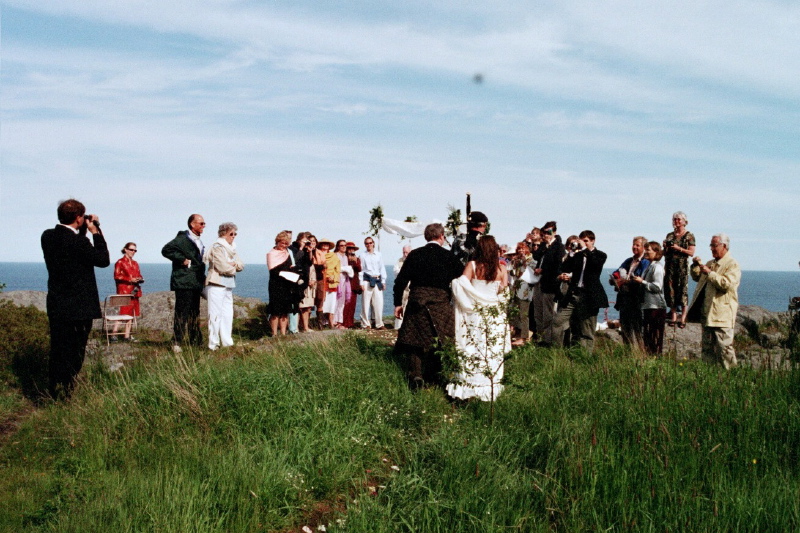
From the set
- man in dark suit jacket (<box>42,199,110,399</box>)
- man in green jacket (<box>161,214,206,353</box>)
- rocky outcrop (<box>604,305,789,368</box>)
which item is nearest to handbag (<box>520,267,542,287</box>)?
rocky outcrop (<box>604,305,789,368</box>)

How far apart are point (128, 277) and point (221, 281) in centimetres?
417

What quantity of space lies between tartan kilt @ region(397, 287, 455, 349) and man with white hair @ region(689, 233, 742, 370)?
3588 mm

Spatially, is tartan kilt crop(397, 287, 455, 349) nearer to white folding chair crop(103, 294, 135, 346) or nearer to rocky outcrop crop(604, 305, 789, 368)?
rocky outcrop crop(604, 305, 789, 368)

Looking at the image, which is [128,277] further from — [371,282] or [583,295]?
[583,295]

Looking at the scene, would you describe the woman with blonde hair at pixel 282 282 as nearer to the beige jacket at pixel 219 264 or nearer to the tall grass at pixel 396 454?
the beige jacket at pixel 219 264

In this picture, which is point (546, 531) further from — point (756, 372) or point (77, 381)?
point (77, 381)

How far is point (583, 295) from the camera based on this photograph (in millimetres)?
10633

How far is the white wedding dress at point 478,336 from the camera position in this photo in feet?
23.6

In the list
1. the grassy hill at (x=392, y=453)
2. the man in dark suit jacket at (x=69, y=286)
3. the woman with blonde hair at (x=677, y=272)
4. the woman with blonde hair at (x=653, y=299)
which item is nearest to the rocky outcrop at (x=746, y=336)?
the woman with blonde hair at (x=677, y=272)

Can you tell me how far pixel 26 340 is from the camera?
33.7 ft

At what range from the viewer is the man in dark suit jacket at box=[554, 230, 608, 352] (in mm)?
10539

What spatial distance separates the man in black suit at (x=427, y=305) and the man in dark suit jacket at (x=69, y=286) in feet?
11.7

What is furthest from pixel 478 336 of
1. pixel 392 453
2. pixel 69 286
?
pixel 69 286

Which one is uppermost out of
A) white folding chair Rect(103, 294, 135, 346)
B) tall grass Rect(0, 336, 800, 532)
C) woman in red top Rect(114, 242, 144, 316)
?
woman in red top Rect(114, 242, 144, 316)
